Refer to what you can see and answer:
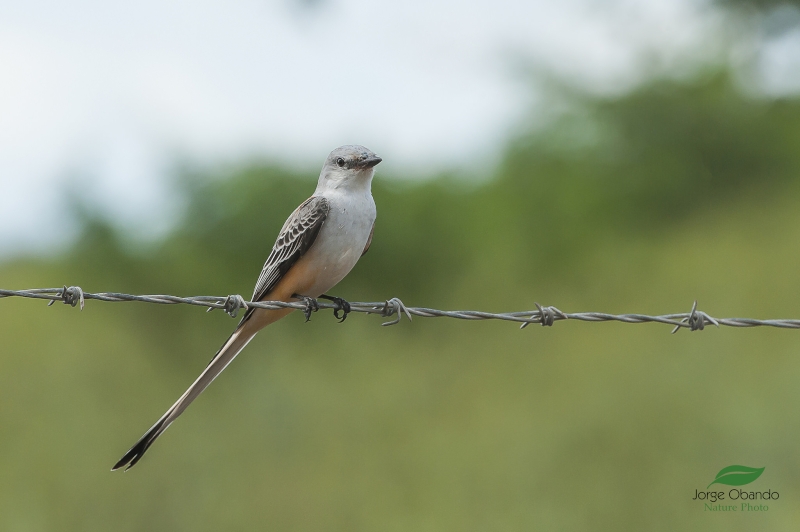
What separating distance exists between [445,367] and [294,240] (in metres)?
9.82

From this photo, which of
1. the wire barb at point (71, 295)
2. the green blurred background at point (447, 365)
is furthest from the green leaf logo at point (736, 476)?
the wire barb at point (71, 295)

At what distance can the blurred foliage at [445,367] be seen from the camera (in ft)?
41.2

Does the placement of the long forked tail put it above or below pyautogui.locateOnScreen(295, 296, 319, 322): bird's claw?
below

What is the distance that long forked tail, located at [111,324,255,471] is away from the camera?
471 centimetres

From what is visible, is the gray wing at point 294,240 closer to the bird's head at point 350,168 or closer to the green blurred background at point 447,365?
the bird's head at point 350,168

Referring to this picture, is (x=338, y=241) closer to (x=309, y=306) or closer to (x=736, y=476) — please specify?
(x=309, y=306)

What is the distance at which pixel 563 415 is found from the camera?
14.0 meters

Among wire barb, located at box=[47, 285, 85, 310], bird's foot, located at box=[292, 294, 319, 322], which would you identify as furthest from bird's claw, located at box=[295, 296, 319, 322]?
wire barb, located at box=[47, 285, 85, 310]

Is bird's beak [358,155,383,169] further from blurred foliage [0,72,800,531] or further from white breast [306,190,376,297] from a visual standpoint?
blurred foliage [0,72,800,531]

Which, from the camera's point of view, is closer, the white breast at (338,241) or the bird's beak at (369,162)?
the white breast at (338,241)

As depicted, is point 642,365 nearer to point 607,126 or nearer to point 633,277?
point 633,277

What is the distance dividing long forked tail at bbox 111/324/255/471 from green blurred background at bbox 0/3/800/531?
300 inches

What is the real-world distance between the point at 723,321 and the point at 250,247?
13694 mm

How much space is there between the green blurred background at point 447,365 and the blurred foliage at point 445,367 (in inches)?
1.7
